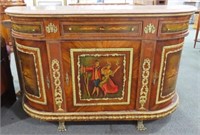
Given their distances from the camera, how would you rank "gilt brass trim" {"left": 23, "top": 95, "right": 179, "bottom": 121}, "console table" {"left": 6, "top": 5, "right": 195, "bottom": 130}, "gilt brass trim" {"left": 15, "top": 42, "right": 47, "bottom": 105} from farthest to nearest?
"gilt brass trim" {"left": 23, "top": 95, "right": 179, "bottom": 121}
"gilt brass trim" {"left": 15, "top": 42, "right": 47, "bottom": 105}
"console table" {"left": 6, "top": 5, "right": 195, "bottom": 130}

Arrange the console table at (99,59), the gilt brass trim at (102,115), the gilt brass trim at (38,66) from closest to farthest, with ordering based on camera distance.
→ the console table at (99,59) → the gilt brass trim at (38,66) → the gilt brass trim at (102,115)

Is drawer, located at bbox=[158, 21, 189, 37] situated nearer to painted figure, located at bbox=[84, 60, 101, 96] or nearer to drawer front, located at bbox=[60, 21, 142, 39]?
drawer front, located at bbox=[60, 21, 142, 39]

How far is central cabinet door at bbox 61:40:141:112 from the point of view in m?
1.32

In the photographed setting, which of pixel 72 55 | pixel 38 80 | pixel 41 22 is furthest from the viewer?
pixel 38 80

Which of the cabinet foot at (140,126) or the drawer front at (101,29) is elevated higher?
the drawer front at (101,29)

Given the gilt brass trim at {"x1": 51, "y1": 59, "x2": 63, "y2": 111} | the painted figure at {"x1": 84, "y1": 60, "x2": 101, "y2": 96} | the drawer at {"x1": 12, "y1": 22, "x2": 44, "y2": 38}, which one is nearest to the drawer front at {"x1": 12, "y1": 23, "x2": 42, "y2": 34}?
the drawer at {"x1": 12, "y1": 22, "x2": 44, "y2": 38}

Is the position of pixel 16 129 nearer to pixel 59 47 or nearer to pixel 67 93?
pixel 67 93

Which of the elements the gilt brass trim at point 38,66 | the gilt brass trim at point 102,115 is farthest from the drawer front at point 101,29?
the gilt brass trim at point 102,115

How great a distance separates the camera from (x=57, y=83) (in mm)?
1436

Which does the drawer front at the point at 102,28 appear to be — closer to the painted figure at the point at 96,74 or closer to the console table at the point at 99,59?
the console table at the point at 99,59

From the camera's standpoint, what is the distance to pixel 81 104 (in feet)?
4.96

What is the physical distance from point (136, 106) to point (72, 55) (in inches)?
24.4

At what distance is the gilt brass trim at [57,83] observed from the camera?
4.51 ft

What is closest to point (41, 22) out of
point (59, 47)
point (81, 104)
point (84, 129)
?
point (59, 47)
